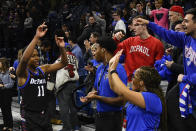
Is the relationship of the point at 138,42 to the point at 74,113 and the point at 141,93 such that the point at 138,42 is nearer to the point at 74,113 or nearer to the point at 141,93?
the point at 141,93

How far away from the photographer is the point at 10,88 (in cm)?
775

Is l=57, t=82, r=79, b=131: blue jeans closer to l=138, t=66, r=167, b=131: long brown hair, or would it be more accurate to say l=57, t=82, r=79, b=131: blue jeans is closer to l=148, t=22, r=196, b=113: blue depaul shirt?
l=148, t=22, r=196, b=113: blue depaul shirt

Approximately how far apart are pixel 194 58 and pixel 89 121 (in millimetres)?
4795

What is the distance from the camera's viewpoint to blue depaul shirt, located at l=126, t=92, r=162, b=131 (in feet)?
11.1

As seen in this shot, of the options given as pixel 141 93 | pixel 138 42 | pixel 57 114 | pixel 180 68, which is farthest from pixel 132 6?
pixel 141 93

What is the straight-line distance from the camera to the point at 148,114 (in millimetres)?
3424

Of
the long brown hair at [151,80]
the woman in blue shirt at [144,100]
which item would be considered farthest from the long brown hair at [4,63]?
the long brown hair at [151,80]

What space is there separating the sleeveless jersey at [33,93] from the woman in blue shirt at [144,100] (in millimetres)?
1417

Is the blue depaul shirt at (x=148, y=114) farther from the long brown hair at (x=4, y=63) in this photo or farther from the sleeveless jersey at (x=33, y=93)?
the long brown hair at (x=4, y=63)

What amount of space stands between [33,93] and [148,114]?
5.94 feet

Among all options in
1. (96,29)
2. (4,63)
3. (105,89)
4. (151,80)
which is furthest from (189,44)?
(96,29)

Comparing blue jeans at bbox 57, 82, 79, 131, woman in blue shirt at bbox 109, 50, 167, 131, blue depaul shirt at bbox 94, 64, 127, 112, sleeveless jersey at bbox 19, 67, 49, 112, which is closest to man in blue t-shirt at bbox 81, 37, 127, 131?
blue depaul shirt at bbox 94, 64, 127, 112

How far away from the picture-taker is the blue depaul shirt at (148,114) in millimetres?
3385

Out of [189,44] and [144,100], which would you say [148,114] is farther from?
[189,44]
